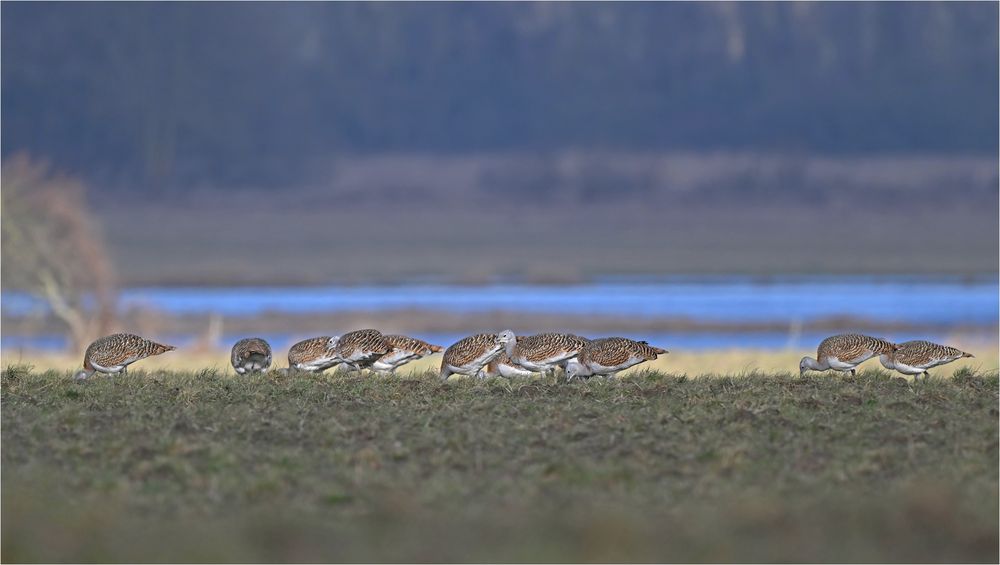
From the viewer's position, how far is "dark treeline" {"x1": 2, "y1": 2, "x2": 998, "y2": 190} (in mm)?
136375

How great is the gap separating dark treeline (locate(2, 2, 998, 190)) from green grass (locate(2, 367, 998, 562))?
11274 centimetres

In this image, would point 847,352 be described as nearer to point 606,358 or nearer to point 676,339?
point 606,358

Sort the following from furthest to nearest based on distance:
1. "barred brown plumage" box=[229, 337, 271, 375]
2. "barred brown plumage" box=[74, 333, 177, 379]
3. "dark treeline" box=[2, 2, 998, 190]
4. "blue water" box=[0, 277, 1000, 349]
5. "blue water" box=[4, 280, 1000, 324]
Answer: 1. "dark treeline" box=[2, 2, 998, 190]
2. "blue water" box=[4, 280, 1000, 324]
3. "blue water" box=[0, 277, 1000, 349]
4. "barred brown plumage" box=[229, 337, 271, 375]
5. "barred brown plumage" box=[74, 333, 177, 379]

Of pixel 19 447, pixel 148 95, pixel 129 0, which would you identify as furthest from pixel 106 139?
pixel 19 447

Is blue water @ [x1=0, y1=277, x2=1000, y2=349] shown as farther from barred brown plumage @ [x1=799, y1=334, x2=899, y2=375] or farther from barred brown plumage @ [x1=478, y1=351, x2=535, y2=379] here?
barred brown plumage @ [x1=799, y1=334, x2=899, y2=375]

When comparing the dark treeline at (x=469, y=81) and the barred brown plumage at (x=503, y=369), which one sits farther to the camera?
the dark treeline at (x=469, y=81)

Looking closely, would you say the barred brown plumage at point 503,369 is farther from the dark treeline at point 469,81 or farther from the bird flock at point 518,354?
the dark treeline at point 469,81

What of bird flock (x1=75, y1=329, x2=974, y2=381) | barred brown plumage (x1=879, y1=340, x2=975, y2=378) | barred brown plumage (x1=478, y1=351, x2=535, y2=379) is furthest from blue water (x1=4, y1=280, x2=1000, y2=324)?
barred brown plumage (x1=879, y1=340, x2=975, y2=378)

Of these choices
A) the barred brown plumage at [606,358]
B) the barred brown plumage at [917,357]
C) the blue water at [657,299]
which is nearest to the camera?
the barred brown plumage at [606,358]

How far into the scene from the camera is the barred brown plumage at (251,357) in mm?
16844

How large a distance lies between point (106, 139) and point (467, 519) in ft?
427

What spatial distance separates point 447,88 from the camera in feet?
523

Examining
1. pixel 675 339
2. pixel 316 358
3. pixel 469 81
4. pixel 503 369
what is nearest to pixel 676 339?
pixel 675 339

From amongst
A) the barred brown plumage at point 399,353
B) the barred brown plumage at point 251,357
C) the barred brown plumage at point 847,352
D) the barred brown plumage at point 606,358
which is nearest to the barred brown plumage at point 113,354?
the barred brown plumage at point 251,357
